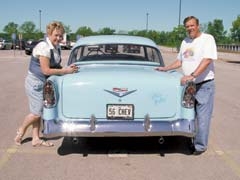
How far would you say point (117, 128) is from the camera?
5586 mm

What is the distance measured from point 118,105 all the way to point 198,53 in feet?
4.27

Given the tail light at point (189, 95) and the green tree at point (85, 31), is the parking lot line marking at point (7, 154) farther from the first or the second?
the green tree at point (85, 31)

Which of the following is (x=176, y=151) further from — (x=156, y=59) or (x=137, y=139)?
(x=156, y=59)

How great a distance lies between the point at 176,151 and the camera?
639 cm

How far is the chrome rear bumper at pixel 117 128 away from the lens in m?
5.59

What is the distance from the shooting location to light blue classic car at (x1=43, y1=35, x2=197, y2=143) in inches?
222

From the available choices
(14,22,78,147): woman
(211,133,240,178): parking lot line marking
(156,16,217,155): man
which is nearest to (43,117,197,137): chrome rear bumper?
(156,16,217,155): man

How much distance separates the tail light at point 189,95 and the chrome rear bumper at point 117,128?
0.21 metres

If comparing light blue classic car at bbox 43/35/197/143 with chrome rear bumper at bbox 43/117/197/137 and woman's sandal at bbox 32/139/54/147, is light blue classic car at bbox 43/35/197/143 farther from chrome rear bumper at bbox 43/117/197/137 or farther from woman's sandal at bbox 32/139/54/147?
woman's sandal at bbox 32/139/54/147

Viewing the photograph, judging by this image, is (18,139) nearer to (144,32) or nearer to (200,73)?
(200,73)

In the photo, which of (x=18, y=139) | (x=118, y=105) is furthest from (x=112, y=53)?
(x=18, y=139)

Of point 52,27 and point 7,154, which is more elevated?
point 52,27

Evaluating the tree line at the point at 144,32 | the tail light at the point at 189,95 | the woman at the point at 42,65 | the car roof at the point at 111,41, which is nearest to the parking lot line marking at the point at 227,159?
the tail light at the point at 189,95

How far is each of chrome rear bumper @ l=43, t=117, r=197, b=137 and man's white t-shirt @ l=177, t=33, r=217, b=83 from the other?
78 cm
